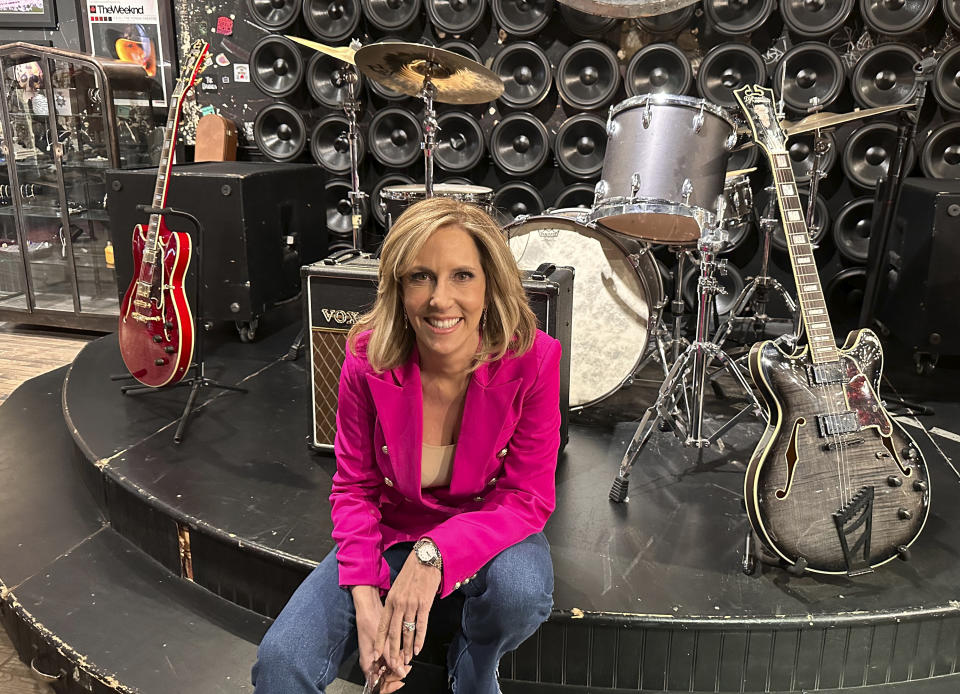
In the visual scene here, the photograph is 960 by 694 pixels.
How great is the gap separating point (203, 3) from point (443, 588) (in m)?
4.56

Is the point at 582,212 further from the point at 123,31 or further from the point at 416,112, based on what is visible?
the point at 123,31

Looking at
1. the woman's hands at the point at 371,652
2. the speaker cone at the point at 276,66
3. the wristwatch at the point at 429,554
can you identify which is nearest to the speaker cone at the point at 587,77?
the speaker cone at the point at 276,66

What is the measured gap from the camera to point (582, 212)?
3.18m

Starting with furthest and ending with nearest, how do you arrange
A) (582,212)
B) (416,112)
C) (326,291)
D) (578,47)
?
(416,112) < (578,47) < (582,212) < (326,291)

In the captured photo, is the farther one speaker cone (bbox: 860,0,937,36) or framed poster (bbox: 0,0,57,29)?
framed poster (bbox: 0,0,57,29)

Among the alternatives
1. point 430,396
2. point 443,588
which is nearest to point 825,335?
point 430,396

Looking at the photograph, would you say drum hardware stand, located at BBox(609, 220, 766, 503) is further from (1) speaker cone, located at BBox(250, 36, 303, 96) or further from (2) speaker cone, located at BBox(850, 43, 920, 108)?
(1) speaker cone, located at BBox(250, 36, 303, 96)

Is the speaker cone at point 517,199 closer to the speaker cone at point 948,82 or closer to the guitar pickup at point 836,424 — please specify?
the speaker cone at point 948,82

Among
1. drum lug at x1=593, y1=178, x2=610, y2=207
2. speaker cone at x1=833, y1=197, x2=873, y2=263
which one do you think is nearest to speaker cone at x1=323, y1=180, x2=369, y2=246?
drum lug at x1=593, y1=178, x2=610, y2=207

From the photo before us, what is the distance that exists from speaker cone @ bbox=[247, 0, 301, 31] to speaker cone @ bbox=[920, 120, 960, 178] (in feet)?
11.7

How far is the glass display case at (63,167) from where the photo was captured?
439 centimetres

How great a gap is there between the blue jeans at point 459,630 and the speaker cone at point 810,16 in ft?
11.3

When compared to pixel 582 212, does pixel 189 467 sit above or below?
below

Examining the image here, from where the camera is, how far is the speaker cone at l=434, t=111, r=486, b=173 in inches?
176
